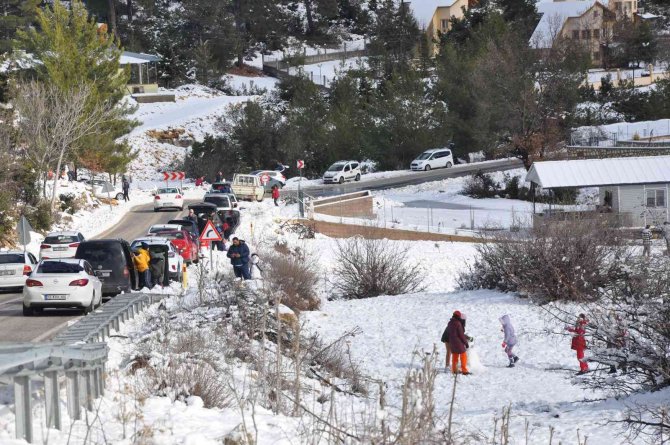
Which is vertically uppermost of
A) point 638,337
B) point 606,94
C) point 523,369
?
point 606,94

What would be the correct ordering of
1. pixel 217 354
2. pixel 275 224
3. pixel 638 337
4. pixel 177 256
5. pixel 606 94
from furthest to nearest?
pixel 606 94 → pixel 275 224 → pixel 177 256 → pixel 638 337 → pixel 217 354

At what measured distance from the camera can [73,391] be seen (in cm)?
1122

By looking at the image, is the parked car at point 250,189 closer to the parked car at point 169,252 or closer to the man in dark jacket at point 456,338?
the parked car at point 169,252

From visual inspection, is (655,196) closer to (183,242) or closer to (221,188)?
(221,188)

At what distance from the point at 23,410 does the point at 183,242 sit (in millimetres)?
25079

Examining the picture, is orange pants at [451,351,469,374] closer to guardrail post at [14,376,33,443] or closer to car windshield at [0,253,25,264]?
car windshield at [0,253,25,264]

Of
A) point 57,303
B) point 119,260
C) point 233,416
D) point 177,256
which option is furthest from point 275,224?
point 233,416

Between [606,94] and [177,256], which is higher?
[606,94]

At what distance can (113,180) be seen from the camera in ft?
226

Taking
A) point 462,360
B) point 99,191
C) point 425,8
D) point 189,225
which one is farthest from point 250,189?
point 425,8

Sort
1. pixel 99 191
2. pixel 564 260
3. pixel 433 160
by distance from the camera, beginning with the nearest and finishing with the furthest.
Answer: pixel 564 260
pixel 99 191
pixel 433 160

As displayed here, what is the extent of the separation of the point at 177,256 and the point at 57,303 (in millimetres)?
9054

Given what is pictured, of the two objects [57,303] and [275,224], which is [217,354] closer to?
[57,303]

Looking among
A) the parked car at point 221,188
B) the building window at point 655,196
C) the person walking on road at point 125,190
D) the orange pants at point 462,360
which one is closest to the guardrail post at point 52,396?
the orange pants at point 462,360
